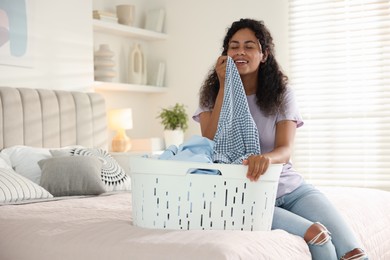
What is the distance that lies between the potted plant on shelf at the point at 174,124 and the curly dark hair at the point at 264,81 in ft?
9.11

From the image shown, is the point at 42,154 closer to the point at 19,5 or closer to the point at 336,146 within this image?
the point at 19,5

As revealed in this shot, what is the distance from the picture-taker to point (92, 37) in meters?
4.80

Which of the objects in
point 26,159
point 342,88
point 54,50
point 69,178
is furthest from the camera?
point 342,88

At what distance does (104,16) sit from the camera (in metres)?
5.11

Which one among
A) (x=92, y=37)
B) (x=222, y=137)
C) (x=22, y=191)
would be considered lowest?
(x=22, y=191)

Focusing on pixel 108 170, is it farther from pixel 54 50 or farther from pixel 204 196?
pixel 204 196

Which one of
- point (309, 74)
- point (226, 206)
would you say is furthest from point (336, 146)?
point (226, 206)

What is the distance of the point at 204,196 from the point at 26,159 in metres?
1.92

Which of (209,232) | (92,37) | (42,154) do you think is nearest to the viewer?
(209,232)

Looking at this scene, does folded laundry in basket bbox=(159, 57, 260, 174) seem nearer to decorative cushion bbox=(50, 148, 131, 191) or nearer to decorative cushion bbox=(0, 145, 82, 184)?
decorative cushion bbox=(50, 148, 131, 191)

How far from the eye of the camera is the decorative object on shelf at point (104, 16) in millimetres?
5074

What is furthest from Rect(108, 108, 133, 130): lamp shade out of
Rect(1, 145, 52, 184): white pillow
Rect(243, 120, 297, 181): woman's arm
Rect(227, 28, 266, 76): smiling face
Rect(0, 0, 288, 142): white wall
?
Rect(243, 120, 297, 181): woman's arm

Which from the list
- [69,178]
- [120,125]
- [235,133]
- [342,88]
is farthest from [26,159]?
[342,88]

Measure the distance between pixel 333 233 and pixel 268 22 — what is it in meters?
3.37
